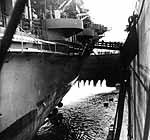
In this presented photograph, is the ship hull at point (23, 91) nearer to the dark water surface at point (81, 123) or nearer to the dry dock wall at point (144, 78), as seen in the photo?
the dry dock wall at point (144, 78)

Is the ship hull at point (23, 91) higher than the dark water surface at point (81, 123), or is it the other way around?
the ship hull at point (23, 91)

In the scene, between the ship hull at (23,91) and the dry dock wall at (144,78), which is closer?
the dry dock wall at (144,78)

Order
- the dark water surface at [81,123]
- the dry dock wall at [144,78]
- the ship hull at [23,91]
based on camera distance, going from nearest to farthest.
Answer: the dry dock wall at [144,78], the ship hull at [23,91], the dark water surface at [81,123]

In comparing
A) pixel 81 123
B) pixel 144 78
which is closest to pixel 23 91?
pixel 144 78

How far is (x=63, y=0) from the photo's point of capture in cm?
1983

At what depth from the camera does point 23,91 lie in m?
8.61

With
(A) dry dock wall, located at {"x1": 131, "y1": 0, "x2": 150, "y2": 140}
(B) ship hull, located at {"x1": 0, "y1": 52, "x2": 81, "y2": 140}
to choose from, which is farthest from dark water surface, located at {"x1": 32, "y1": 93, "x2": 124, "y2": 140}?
(A) dry dock wall, located at {"x1": 131, "y1": 0, "x2": 150, "y2": 140}

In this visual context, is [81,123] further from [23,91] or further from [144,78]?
[144,78]

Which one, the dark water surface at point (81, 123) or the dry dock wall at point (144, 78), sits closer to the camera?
the dry dock wall at point (144, 78)

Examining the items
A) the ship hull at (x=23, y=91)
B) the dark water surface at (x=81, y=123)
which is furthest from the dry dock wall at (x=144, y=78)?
the dark water surface at (x=81, y=123)

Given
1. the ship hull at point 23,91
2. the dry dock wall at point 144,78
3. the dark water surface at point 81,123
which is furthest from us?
the dark water surface at point 81,123

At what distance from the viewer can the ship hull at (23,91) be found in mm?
7195

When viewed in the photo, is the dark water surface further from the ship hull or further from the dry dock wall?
the dry dock wall

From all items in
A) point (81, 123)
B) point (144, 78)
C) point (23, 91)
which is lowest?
point (81, 123)
